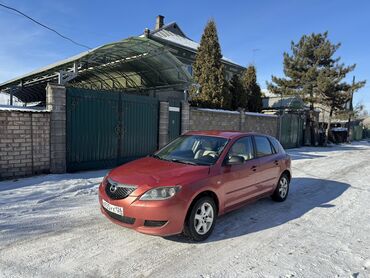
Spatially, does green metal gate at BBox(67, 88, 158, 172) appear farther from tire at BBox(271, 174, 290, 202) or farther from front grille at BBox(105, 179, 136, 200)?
tire at BBox(271, 174, 290, 202)

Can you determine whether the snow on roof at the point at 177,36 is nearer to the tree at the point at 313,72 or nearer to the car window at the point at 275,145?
the tree at the point at 313,72

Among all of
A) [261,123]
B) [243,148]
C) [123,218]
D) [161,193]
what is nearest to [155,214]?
[161,193]

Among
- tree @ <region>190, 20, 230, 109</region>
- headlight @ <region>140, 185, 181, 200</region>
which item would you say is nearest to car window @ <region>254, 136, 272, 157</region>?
headlight @ <region>140, 185, 181, 200</region>

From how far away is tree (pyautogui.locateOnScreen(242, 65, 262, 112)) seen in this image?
19156mm

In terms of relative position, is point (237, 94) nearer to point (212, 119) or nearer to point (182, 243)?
point (212, 119)

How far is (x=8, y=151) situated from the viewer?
6.71 meters

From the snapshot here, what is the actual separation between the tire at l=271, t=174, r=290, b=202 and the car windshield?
1.93 metres

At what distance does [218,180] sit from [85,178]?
4330 mm

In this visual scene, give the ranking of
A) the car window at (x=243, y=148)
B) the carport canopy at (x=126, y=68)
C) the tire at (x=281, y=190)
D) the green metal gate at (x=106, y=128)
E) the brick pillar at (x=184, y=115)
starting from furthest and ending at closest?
the brick pillar at (x=184, y=115), the carport canopy at (x=126, y=68), the green metal gate at (x=106, y=128), the tire at (x=281, y=190), the car window at (x=243, y=148)

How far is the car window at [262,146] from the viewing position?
5.36m

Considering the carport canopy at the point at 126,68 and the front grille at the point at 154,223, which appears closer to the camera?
the front grille at the point at 154,223

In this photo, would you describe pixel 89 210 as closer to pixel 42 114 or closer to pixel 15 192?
pixel 15 192

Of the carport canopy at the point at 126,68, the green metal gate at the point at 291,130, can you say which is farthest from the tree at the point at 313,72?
the carport canopy at the point at 126,68

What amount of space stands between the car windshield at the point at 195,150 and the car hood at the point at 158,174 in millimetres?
244
